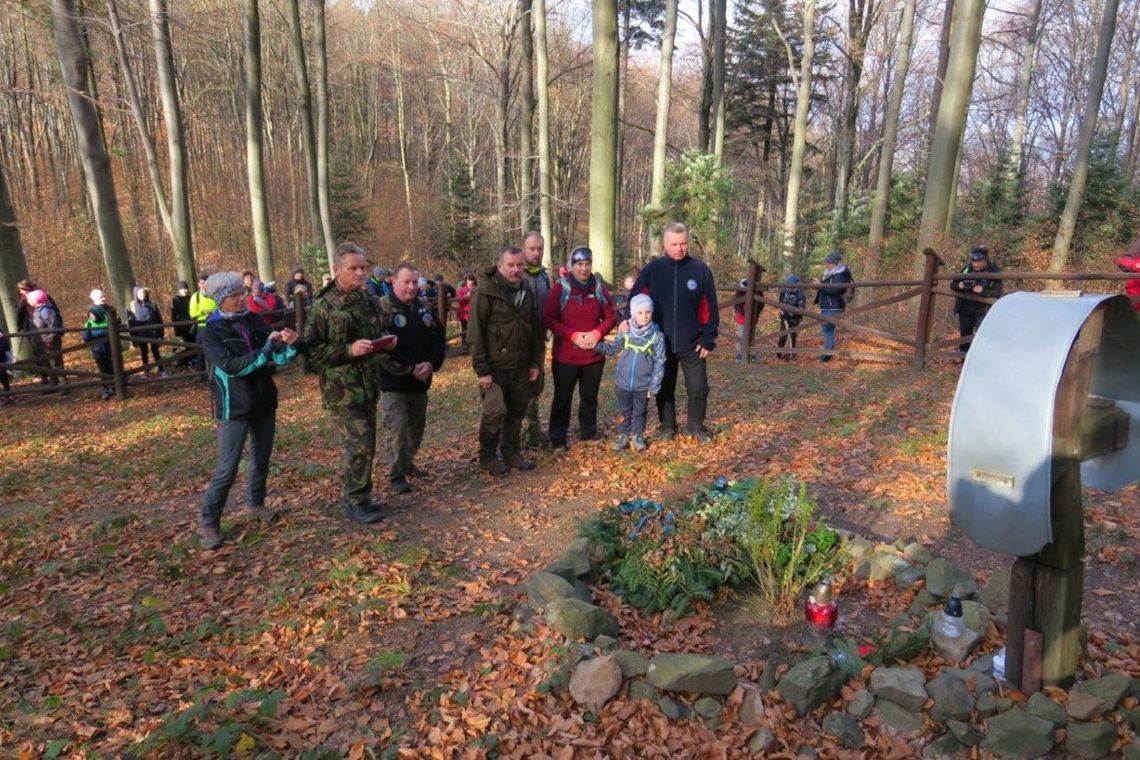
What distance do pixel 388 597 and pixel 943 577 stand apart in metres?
2.94

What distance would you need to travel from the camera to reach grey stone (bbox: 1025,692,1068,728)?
2.39 m

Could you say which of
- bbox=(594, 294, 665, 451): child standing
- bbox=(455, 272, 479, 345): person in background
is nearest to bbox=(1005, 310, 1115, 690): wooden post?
bbox=(594, 294, 665, 451): child standing

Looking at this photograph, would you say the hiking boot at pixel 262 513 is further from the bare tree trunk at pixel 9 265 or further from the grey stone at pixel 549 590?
the bare tree trunk at pixel 9 265

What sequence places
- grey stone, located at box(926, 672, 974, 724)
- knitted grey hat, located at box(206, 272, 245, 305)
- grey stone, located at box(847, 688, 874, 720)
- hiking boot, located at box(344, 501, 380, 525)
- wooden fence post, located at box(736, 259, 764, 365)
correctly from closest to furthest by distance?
grey stone, located at box(926, 672, 974, 724) → grey stone, located at box(847, 688, 874, 720) → knitted grey hat, located at box(206, 272, 245, 305) → hiking boot, located at box(344, 501, 380, 525) → wooden fence post, located at box(736, 259, 764, 365)

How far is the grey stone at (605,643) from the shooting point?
307cm

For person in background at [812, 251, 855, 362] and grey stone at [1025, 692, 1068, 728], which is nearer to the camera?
grey stone at [1025, 692, 1068, 728]

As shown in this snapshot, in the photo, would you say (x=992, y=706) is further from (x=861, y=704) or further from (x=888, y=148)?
(x=888, y=148)

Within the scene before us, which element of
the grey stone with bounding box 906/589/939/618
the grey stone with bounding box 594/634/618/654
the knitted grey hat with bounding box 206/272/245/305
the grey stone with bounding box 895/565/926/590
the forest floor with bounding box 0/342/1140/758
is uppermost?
the knitted grey hat with bounding box 206/272/245/305

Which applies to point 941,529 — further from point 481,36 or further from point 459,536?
point 481,36

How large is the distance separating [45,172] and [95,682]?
109 feet

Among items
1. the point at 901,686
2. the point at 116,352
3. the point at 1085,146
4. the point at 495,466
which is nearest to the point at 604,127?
the point at 495,466

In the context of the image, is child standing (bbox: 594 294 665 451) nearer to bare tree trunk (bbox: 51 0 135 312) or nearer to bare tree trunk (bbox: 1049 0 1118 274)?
bare tree trunk (bbox: 51 0 135 312)

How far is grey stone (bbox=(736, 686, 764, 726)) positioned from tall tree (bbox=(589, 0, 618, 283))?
9.41 meters

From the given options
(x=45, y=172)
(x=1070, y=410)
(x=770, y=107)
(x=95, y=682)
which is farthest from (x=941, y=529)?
(x=45, y=172)
